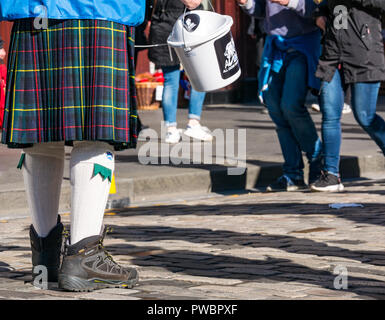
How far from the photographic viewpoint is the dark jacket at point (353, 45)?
7258 mm

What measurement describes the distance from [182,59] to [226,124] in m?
7.00

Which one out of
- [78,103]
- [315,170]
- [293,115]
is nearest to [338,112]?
[293,115]

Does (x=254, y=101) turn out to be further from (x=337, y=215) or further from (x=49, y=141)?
(x=49, y=141)

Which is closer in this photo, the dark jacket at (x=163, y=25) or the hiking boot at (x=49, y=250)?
the hiking boot at (x=49, y=250)

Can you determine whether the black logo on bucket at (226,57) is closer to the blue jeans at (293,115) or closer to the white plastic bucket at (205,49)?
the white plastic bucket at (205,49)

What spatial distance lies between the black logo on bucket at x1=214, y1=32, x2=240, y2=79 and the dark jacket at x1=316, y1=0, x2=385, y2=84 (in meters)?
2.07

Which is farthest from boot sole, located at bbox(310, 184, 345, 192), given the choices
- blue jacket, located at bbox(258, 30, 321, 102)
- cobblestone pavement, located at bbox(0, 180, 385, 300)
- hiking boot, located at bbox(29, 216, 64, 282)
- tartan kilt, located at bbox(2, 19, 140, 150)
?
tartan kilt, located at bbox(2, 19, 140, 150)

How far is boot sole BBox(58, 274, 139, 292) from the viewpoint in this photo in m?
3.85

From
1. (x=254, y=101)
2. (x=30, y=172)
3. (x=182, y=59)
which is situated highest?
(x=182, y=59)

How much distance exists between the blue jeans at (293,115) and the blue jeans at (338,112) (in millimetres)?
142

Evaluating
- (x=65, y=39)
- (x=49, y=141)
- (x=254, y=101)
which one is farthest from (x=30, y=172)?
(x=254, y=101)

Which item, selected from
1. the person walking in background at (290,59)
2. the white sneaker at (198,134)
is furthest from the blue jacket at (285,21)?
the white sneaker at (198,134)

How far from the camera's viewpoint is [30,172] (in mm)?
3975

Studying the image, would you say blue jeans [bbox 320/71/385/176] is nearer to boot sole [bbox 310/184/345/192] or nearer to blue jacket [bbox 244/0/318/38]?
boot sole [bbox 310/184/345/192]
